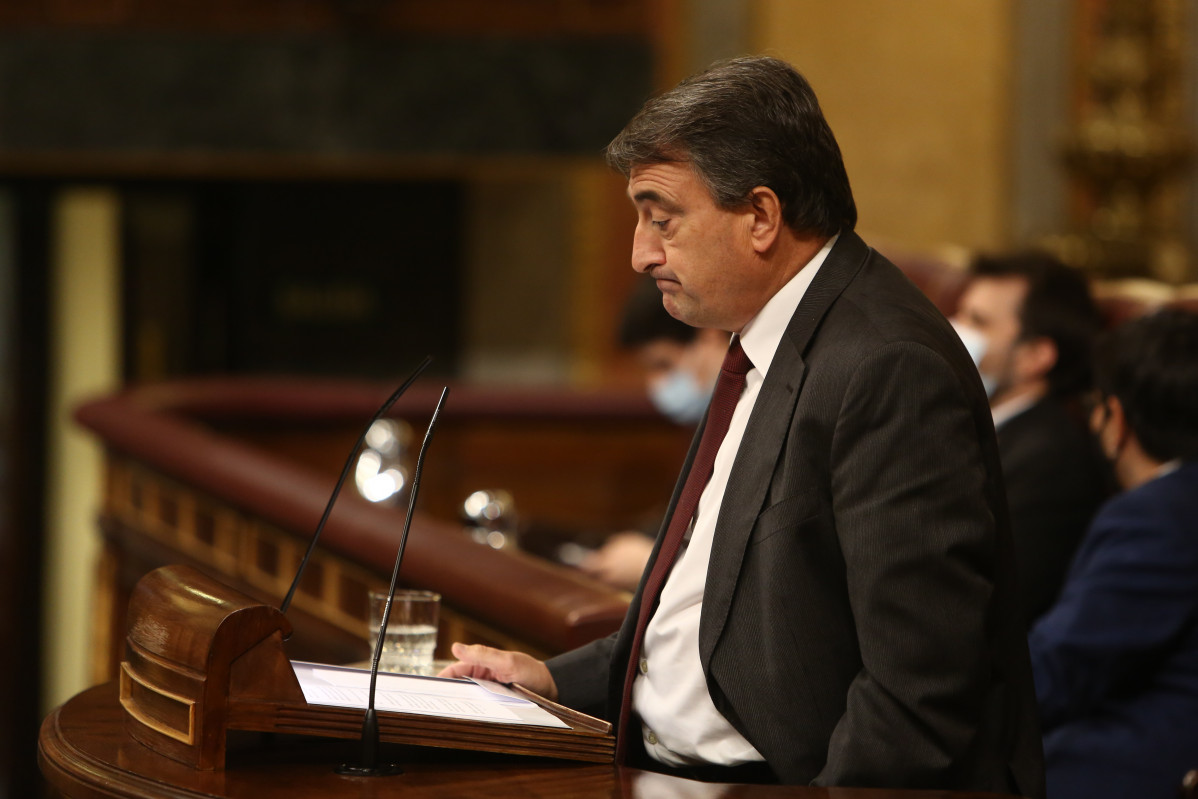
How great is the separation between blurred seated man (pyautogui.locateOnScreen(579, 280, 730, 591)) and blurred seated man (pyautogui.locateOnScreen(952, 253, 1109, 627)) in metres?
0.67

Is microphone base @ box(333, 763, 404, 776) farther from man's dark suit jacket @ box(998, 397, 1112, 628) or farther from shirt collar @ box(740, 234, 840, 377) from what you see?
man's dark suit jacket @ box(998, 397, 1112, 628)

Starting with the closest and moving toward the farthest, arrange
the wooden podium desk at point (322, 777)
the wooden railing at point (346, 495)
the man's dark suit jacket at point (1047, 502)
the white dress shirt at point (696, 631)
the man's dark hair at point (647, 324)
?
the wooden podium desk at point (322, 777) < the white dress shirt at point (696, 631) < the wooden railing at point (346, 495) < the man's dark suit jacket at point (1047, 502) < the man's dark hair at point (647, 324)

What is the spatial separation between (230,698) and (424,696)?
0.24 metres

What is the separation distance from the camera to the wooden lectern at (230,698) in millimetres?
1455

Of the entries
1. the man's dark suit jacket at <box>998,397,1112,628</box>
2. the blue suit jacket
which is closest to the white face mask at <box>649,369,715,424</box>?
the man's dark suit jacket at <box>998,397,1112,628</box>

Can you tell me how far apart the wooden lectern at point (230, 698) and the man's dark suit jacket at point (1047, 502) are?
169cm

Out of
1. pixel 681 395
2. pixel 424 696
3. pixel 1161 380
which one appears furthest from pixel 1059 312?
pixel 424 696

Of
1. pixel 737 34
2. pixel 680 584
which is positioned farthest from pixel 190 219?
pixel 680 584

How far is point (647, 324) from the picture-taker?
4.07 m

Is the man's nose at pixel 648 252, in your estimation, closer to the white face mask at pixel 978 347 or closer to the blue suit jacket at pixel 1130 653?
the blue suit jacket at pixel 1130 653

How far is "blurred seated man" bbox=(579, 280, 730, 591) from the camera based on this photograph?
12.5ft

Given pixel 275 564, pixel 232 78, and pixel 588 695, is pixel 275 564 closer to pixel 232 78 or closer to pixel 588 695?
pixel 588 695

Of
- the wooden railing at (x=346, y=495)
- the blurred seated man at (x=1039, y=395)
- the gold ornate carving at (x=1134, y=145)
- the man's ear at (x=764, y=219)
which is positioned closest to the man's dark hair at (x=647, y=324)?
the wooden railing at (x=346, y=495)

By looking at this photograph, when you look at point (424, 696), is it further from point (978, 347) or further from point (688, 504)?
point (978, 347)
